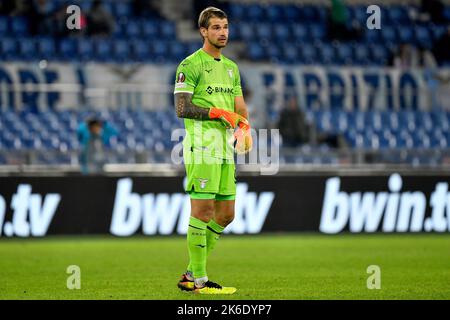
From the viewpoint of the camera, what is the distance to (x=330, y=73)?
75.9 ft

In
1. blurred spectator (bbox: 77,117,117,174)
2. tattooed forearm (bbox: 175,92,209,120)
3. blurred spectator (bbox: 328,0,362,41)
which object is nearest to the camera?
tattooed forearm (bbox: 175,92,209,120)

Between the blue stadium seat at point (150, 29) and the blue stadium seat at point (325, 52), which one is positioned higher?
the blue stadium seat at point (150, 29)

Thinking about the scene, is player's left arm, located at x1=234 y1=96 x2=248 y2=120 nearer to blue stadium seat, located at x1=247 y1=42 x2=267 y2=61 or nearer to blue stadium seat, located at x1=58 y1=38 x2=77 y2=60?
blue stadium seat, located at x1=58 y1=38 x2=77 y2=60

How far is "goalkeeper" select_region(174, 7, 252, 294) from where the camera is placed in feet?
30.4

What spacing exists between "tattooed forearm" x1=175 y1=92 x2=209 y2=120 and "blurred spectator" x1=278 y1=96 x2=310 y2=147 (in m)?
10.7

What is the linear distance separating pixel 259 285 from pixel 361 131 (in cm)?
1283

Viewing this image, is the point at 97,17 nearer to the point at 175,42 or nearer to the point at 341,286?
the point at 175,42

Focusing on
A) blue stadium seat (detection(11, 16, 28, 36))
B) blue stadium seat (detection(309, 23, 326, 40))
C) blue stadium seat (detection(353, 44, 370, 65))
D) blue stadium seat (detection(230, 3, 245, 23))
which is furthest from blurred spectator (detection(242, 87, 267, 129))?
blue stadium seat (detection(11, 16, 28, 36))

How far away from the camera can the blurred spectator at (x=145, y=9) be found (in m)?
24.9

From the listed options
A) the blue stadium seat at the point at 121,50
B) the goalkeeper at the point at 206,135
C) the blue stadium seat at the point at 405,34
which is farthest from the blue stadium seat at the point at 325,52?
the goalkeeper at the point at 206,135

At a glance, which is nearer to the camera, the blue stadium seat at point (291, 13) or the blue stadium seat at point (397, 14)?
the blue stadium seat at point (291, 13)


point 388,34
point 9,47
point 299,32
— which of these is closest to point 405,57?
point 388,34

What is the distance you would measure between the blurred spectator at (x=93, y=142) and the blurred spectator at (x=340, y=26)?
8.32m

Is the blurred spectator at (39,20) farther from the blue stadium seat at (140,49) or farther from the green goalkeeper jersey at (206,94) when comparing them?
the green goalkeeper jersey at (206,94)
